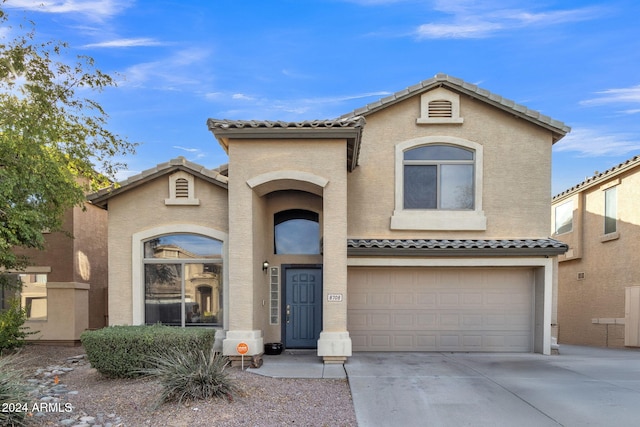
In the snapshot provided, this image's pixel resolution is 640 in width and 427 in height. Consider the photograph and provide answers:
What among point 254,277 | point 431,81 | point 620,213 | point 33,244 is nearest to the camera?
point 254,277

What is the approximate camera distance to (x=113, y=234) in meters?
11.2

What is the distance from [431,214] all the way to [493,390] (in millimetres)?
4954

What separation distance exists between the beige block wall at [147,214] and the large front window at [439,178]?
480 cm

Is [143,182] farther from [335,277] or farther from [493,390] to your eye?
[493,390]

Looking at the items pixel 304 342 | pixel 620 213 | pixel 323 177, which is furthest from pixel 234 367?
pixel 620 213

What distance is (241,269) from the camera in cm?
987

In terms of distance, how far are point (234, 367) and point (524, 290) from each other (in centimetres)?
755

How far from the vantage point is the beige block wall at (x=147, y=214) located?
1107 cm

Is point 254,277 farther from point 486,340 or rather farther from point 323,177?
point 486,340

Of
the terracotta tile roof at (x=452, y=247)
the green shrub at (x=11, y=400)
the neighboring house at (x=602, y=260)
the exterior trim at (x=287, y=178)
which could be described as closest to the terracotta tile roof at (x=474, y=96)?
the exterior trim at (x=287, y=178)

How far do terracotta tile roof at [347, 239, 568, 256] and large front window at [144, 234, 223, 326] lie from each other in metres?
3.43

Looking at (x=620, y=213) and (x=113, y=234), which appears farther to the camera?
(x=620, y=213)

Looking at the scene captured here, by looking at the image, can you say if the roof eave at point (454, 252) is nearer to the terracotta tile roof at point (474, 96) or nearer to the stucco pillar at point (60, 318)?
the terracotta tile roof at point (474, 96)

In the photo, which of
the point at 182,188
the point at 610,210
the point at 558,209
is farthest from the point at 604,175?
the point at 182,188
